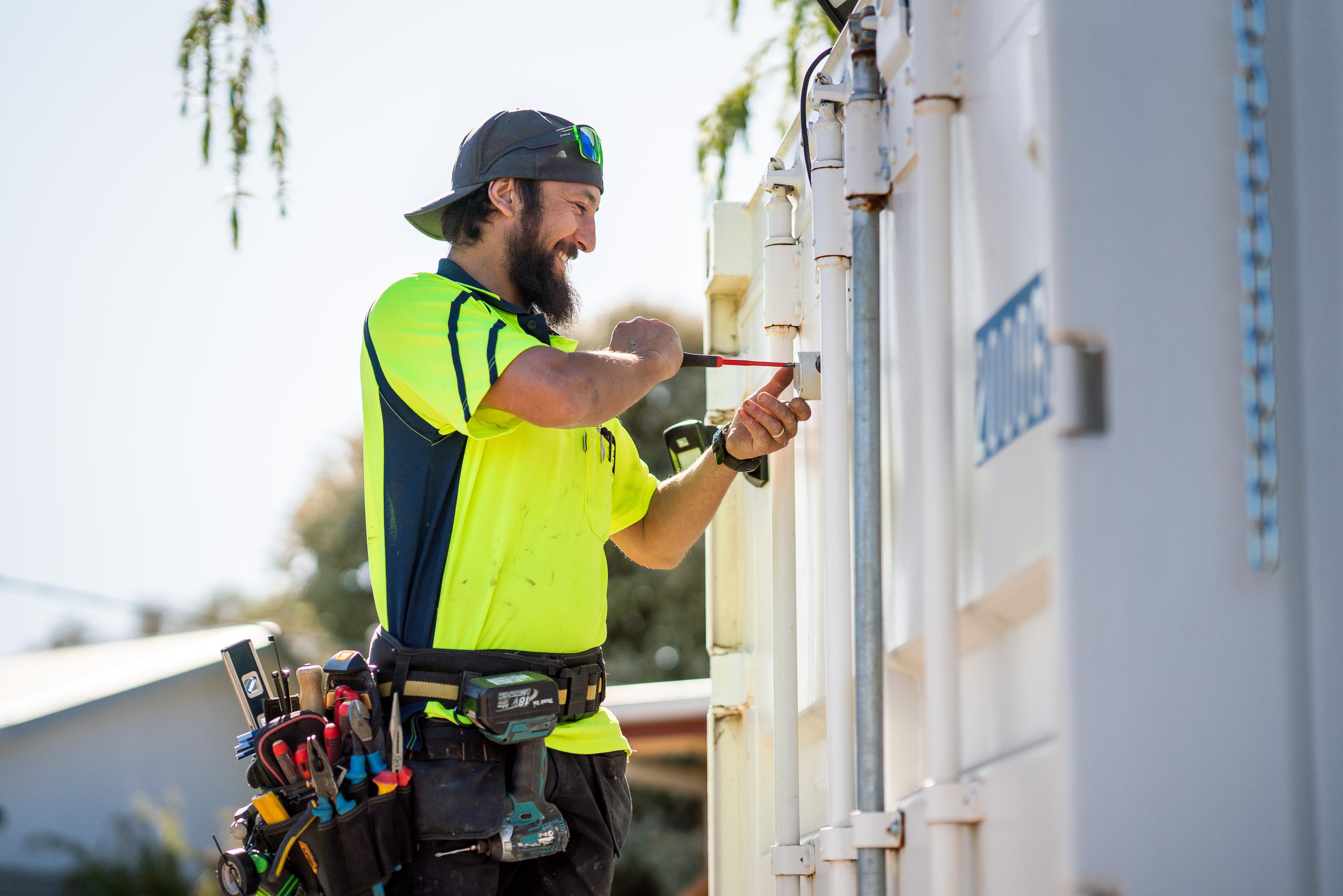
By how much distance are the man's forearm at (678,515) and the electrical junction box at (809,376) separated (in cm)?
44

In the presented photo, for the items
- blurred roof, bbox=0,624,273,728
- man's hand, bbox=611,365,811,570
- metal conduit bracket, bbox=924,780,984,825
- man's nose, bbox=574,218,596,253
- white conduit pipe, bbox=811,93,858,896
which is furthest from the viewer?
blurred roof, bbox=0,624,273,728

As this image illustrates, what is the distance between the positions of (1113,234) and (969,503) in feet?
1.49

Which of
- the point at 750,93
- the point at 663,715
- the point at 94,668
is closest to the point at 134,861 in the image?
the point at 94,668

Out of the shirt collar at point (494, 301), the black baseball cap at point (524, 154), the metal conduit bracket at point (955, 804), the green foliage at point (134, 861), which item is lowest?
the green foliage at point (134, 861)

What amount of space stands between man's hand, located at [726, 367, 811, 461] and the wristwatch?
1.4 inches

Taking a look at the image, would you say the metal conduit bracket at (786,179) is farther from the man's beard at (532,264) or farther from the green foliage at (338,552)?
the green foliage at (338,552)

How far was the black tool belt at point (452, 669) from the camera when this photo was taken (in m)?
→ 2.52

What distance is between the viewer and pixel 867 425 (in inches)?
81.4

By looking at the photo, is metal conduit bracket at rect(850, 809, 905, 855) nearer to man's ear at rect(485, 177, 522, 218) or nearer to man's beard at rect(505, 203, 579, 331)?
man's beard at rect(505, 203, 579, 331)

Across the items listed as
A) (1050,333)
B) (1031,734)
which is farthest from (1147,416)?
(1031,734)

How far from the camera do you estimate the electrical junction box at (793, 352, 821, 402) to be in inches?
104

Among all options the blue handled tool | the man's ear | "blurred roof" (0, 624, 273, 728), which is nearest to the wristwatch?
the man's ear

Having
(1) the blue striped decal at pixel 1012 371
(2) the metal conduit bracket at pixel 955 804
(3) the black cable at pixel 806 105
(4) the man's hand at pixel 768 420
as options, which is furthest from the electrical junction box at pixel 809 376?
(2) the metal conduit bracket at pixel 955 804

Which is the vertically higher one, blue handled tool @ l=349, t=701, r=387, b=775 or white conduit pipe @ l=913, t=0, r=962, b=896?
white conduit pipe @ l=913, t=0, r=962, b=896
